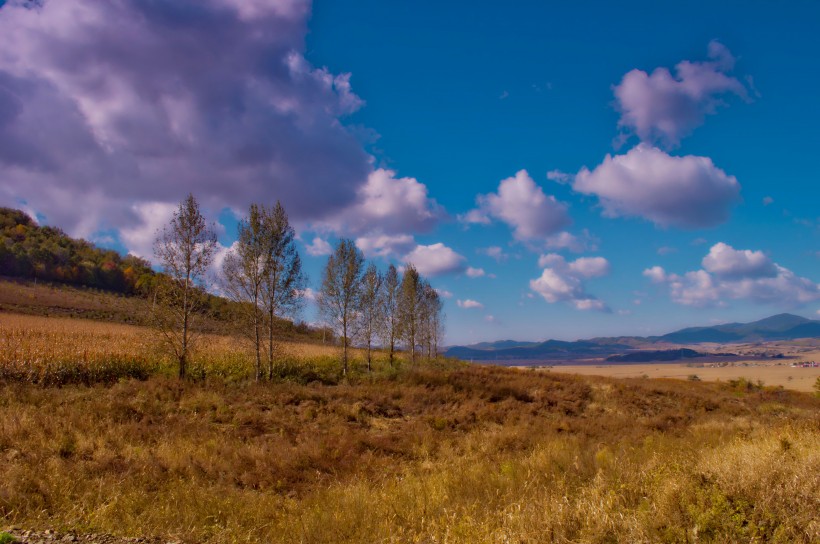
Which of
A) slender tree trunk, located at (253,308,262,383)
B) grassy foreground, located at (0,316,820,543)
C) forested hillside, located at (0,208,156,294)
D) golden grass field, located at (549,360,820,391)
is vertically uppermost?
forested hillside, located at (0,208,156,294)

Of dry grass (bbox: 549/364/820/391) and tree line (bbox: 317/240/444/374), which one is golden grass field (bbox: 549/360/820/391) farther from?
tree line (bbox: 317/240/444/374)

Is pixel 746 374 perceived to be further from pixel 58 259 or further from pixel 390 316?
pixel 58 259

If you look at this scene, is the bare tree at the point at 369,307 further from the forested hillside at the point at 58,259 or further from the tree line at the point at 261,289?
the forested hillside at the point at 58,259

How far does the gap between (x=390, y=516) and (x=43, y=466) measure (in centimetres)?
802

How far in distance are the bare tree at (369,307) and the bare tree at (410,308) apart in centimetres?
384

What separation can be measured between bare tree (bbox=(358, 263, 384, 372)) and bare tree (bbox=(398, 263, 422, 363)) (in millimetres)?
3841

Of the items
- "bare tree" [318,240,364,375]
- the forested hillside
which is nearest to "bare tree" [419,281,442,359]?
"bare tree" [318,240,364,375]

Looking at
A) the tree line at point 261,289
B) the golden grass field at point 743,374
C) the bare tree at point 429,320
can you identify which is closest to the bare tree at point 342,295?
the tree line at point 261,289

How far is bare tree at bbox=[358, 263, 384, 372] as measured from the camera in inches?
1243

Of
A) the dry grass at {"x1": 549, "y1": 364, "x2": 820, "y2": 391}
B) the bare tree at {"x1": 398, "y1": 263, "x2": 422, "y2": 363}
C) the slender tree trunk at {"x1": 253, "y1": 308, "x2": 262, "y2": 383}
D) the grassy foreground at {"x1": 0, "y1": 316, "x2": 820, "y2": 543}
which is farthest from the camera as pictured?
the dry grass at {"x1": 549, "y1": 364, "x2": 820, "y2": 391}

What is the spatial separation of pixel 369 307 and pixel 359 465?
21.4 meters

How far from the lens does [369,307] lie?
107ft

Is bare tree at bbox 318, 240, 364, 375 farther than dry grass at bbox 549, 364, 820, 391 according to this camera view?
No

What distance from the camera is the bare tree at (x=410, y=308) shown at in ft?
127
